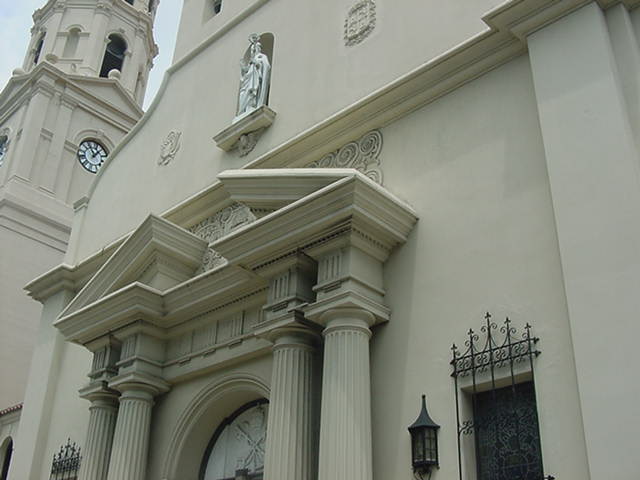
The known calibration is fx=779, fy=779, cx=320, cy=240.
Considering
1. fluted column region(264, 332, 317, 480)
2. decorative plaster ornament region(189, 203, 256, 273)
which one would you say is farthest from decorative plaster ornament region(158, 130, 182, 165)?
fluted column region(264, 332, 317, 480)

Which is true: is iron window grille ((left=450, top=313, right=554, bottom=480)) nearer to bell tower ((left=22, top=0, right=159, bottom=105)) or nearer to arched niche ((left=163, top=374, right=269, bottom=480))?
arched niche ((left=163, top=374, right=269, bottom=480))

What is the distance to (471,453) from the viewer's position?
7.79m

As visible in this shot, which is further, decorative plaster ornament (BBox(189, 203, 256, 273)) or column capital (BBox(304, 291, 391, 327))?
decorative plaster ornament (BBox(189, 203, 256, 273))

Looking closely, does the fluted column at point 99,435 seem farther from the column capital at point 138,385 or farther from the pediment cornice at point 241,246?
the pediment cornice at point 241,246

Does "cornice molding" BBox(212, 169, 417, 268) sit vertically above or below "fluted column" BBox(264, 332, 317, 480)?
above

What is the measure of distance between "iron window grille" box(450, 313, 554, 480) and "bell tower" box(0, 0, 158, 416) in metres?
18.0

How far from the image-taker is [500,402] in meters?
7.91

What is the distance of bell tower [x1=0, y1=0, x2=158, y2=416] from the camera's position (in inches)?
949

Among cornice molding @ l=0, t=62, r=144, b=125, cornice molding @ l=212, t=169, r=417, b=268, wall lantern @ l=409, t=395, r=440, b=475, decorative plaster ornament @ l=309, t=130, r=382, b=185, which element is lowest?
wall lantern @ l=409, t=395, r=440, b=475

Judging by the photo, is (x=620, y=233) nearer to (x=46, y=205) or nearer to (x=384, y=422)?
(x=384, y=422)

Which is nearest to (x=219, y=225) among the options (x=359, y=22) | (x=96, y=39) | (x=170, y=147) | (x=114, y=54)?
(x=170, y=147)

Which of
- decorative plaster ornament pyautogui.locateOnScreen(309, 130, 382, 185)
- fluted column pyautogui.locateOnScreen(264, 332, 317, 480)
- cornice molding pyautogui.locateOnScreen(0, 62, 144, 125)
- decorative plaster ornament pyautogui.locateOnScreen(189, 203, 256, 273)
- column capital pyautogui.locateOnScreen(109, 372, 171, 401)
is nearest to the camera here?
fluted column pyautogui.locateOnScreen(264, 332, 317, 480)

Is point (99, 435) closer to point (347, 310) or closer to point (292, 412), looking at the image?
point (292, 412)

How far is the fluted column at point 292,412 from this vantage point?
8.66 meters
